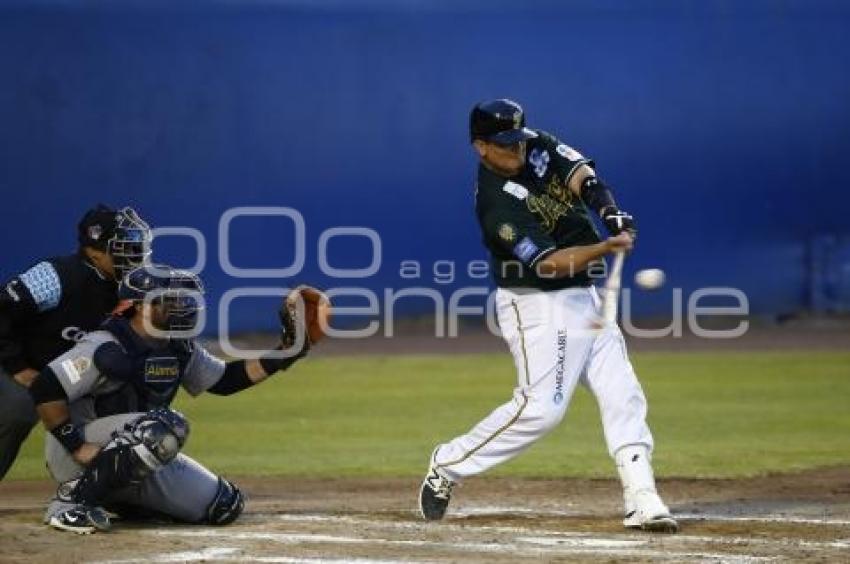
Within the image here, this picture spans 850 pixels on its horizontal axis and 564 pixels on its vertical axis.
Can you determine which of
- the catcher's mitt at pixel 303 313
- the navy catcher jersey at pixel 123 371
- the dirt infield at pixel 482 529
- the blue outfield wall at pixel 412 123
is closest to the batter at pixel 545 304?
the dirt infield at pixel 482 529

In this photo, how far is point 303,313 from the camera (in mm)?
6977

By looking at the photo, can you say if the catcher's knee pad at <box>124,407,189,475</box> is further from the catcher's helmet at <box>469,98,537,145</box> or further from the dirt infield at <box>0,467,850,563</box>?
the catcher's helmet at <box>469,98,537,145</box>

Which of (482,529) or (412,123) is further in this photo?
(412,123)

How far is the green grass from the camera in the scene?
9.88 metres

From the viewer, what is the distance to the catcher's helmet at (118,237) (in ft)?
23.2

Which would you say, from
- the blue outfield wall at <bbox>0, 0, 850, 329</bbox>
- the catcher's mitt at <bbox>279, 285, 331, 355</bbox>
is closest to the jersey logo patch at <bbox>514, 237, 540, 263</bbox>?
the catcher's mitt at <bbox>279, 285, 331, 355</bbox>

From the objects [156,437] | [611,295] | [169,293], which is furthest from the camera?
[611,295]

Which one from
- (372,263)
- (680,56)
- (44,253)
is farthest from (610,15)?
(44,253)

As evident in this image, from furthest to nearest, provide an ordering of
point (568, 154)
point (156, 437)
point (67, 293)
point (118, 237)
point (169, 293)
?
point (67, 293)
point (118, 237)
point (568, 154)
point (169, 293)
point (156, 437)

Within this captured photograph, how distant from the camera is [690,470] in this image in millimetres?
9398

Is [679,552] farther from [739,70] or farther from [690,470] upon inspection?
[739,70]

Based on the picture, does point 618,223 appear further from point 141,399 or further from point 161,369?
point 141,399

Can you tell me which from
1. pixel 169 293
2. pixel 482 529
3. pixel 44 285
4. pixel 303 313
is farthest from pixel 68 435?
pixel 482 529

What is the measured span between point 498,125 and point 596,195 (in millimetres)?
473
